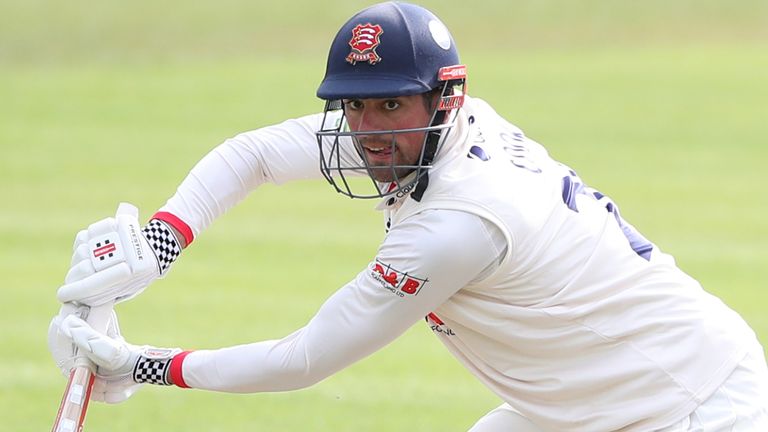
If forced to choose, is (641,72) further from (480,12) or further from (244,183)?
(244,183)

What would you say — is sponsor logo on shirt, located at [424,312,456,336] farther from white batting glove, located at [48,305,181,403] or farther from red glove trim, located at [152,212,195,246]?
red glove trim, located at [152,212,195,246]

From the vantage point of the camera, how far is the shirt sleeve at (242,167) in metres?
4.86

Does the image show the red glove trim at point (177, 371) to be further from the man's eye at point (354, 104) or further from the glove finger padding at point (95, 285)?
the man's eye at point (354, 104)

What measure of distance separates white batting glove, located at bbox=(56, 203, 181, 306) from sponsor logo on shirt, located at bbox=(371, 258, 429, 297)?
95 cm

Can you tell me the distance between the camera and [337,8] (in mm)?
31000

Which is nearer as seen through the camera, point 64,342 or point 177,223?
point 64,342

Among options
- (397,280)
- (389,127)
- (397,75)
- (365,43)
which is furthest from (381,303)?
(365,43)

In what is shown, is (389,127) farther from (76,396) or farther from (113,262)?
(76,396)

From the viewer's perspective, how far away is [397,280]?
397 centimetres

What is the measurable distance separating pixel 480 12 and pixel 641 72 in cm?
633

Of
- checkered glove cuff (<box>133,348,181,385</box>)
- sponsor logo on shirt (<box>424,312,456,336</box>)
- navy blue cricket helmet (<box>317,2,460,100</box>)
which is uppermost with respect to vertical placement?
navy blue cricket helmet (<box>317,2,460,100</box>)

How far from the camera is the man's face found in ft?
13.3

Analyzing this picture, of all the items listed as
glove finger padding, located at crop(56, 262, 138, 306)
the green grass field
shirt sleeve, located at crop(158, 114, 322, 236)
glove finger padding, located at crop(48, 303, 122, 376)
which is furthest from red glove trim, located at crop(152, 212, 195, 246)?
the green grass field

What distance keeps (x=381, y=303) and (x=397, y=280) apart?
9 centimetres
